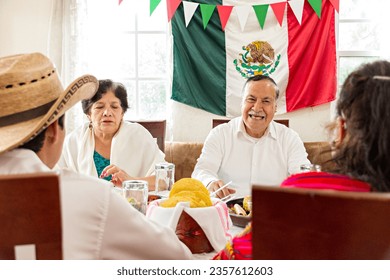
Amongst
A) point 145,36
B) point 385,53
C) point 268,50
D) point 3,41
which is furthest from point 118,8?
point 385,53

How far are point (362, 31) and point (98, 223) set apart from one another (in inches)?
139

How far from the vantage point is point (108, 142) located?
93.0 inches

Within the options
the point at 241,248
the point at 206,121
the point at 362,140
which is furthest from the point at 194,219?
the point at 206,121

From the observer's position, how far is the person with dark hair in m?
0.90

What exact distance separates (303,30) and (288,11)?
0.65 ft

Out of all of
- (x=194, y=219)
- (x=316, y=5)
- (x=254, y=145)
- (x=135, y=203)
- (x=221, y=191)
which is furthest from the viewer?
(x=316, y=5)

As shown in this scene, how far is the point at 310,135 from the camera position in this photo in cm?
394

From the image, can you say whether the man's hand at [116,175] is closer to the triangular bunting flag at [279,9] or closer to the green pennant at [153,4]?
the green pennant at [153,4]

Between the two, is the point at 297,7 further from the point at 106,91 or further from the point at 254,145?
the point at 106,91

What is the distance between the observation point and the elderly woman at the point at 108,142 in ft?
7.45

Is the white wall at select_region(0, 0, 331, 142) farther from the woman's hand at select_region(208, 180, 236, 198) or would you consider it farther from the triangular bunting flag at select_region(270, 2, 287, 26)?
the woman's hand at select_region(208, 180, 236, 198)

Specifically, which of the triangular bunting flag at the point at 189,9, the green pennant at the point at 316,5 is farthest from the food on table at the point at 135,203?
the green pennant at the point at 316,5

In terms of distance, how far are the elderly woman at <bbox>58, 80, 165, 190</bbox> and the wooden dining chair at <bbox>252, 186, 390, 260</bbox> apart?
1495 mm

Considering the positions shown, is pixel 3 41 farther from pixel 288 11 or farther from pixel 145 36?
pixel 288 11
